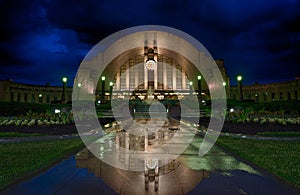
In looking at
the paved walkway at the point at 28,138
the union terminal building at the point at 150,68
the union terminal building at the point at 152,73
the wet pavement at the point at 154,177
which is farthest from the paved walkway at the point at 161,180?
the union terminal building at the point at 152,73

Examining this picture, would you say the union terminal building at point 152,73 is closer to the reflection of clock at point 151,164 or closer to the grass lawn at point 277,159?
the grass lawn at point 277,159

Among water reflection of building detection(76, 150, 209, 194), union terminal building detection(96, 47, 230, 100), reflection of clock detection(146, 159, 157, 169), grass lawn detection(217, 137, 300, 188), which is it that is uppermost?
union terminal building detection(96, 47, 230, 100)

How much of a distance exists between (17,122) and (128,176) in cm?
1167

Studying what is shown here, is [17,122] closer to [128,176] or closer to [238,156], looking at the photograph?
[128,176]

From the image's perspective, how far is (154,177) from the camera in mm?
4875

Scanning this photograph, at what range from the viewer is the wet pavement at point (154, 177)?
409cm

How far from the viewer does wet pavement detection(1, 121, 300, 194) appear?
4.09m

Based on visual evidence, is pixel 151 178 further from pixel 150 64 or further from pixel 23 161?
pixel 150 64

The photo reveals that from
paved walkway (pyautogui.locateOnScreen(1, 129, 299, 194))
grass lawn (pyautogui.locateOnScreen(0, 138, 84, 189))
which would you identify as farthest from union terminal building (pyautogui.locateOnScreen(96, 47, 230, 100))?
paved walkway (pyautogui.locateOnScreen(1, 129, 299, 194))

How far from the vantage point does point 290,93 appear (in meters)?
49.3

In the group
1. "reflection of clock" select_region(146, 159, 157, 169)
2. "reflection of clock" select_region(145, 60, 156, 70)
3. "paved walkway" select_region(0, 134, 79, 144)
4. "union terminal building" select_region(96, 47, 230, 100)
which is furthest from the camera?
"union terminal building" select_region(96, 47, 230, 100)

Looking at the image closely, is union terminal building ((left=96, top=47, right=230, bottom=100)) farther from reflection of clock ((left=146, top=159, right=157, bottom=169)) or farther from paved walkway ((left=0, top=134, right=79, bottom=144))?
reflection of clock ((left=146, top=159, right=157, bottom=169))

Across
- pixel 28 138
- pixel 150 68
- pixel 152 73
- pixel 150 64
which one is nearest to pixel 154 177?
pixel 28 138

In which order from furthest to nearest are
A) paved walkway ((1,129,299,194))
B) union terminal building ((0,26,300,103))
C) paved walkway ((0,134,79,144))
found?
1. union terminal building ((0,26,300,103))
2. paved walkway ((0,134,79,144))
3. paved walkway ((1,129,299,194))
